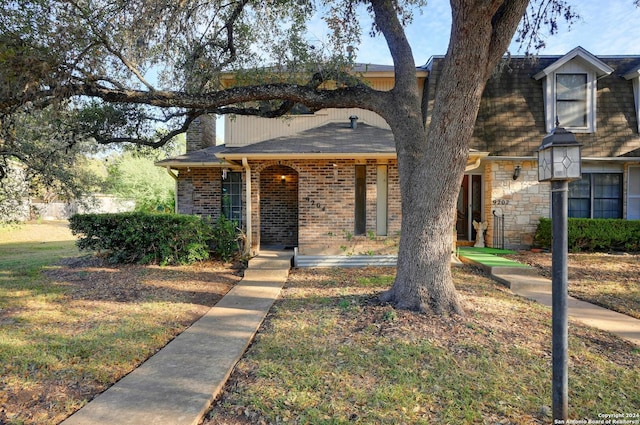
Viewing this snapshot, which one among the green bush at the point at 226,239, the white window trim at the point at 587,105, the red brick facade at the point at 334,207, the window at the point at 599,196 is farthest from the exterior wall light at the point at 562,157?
the window at the point at 599,196

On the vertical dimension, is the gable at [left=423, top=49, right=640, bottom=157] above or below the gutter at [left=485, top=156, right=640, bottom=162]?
above

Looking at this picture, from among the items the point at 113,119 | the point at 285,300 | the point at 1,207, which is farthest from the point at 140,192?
the point at 285,300

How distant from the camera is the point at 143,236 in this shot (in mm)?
8961

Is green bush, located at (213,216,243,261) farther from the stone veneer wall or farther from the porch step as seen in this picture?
the stone veneer wall

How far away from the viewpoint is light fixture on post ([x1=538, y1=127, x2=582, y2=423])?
97.5 inches

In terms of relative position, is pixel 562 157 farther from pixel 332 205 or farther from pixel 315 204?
pixel 315 204

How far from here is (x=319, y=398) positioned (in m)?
3.01

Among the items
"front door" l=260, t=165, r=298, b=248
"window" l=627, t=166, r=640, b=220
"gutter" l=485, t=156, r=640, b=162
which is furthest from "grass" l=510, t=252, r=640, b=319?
"front door" l=260, t=165, r=298, b=248

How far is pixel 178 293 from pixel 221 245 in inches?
118

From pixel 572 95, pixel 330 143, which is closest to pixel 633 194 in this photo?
pixel 572 95

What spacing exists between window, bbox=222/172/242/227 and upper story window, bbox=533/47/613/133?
986cm

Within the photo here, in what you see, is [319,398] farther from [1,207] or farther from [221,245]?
[1,207]

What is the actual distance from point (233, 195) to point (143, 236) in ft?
11.0

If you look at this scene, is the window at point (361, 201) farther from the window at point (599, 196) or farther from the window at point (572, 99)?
the window at point (599, 196)
